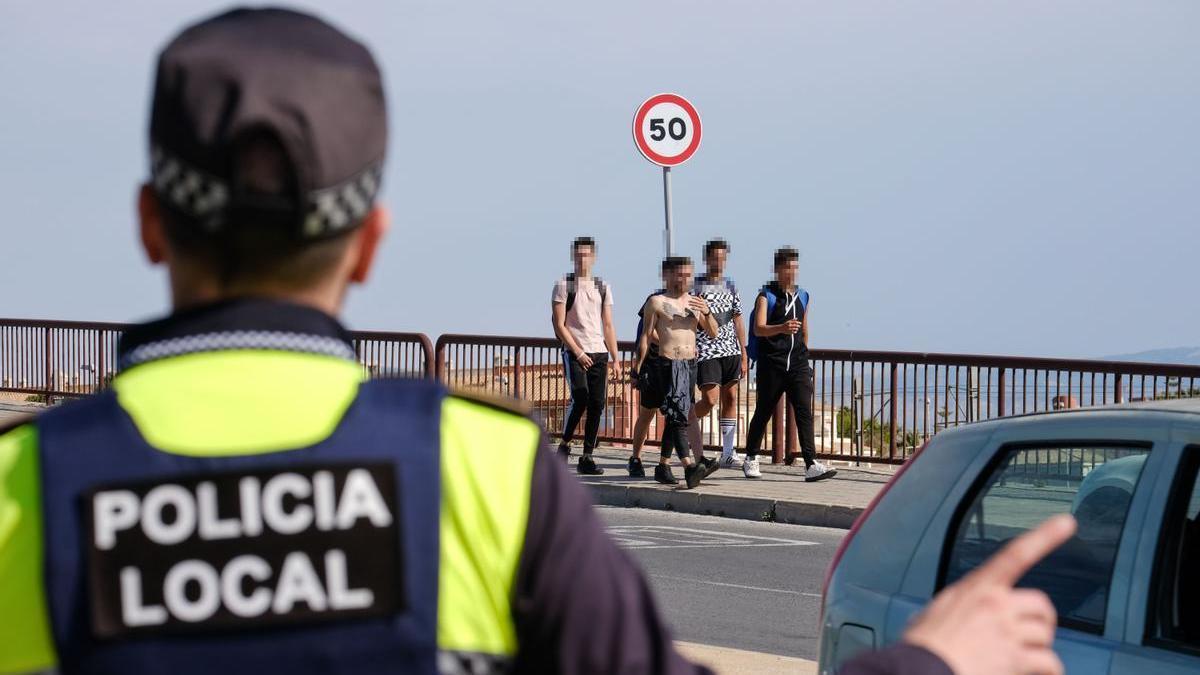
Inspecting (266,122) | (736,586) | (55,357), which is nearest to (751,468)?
(736,586)

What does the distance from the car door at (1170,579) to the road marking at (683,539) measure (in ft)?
24.5

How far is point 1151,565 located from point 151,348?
279 centimetres

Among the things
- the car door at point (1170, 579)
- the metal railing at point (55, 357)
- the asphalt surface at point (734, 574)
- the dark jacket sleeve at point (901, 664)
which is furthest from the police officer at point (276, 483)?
the metal railing at point (55, 357)

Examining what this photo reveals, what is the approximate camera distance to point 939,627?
1.46m

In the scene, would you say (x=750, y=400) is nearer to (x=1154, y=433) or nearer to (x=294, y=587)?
(x=1154, y=433)

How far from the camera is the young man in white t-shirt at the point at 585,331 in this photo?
13.6 m

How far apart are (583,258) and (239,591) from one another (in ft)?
40.4

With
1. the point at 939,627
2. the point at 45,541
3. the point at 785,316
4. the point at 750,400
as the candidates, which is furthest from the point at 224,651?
the point at 750,400

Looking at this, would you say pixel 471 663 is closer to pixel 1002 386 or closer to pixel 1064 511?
pixel 1064 511

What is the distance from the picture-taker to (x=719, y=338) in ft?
44.9

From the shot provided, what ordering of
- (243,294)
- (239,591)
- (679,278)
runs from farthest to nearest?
(679,278), (243,294), (239,591)

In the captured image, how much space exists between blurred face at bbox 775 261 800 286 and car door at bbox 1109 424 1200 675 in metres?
9.51

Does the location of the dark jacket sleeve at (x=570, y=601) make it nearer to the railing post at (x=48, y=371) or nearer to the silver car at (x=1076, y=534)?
the silver car at (x=1076, y=534)

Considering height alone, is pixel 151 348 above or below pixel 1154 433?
above
